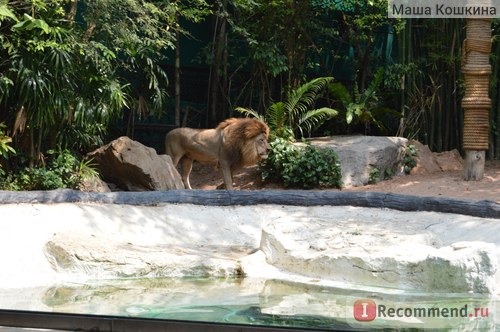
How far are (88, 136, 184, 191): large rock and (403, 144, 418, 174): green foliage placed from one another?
4083 mm

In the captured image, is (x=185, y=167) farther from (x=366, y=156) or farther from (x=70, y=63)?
(x=70, y=63)

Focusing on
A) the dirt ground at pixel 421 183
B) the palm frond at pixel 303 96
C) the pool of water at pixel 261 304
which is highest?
the palm frond at pixel 303 96

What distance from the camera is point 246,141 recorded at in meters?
12.8

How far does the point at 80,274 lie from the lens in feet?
24.6

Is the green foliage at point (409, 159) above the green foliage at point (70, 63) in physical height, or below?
below

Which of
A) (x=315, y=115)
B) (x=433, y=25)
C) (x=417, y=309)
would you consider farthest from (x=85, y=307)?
(x=433, y=25)

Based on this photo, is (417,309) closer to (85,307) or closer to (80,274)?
(85,307)

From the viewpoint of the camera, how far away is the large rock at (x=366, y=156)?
43.2 ft

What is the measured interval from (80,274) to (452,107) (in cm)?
972

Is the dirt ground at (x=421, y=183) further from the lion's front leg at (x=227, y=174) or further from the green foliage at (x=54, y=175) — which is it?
the green foliage at (x=54, y=175)

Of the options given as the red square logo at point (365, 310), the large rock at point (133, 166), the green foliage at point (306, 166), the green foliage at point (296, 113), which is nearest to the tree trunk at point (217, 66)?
the green foliage at point (296, 113)

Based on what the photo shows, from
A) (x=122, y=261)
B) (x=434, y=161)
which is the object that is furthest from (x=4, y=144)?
(x=434, y=161)

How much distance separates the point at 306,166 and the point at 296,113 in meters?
1.89

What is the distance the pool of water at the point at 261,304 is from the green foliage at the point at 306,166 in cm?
543
